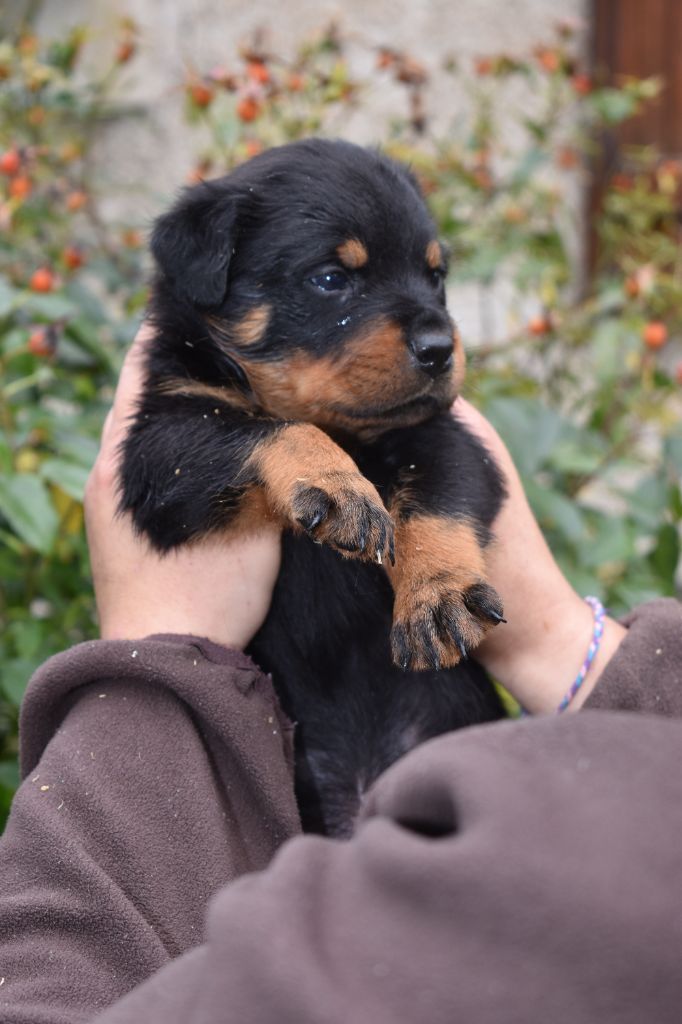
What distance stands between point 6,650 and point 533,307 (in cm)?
317

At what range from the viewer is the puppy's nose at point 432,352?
1866 millimetres

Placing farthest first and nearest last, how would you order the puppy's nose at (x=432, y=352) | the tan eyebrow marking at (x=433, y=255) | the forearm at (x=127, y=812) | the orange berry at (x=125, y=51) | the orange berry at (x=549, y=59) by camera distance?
1. the orange berry at (x=549, y=59)
2. the orange berry at (x=125, y=51)
3. the tan eyebrow marking at (x=433, y=255)
4. the puppy's nose at (x=432, y=352)
5. the forearm at (x=127, y=812)

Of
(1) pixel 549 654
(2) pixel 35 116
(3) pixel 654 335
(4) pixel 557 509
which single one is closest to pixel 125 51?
(2) pixel 35 116

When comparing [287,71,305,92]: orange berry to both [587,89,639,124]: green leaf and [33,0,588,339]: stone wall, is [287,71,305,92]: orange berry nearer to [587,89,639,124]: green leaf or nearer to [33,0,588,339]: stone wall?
[587,89,639,124]: green leaf

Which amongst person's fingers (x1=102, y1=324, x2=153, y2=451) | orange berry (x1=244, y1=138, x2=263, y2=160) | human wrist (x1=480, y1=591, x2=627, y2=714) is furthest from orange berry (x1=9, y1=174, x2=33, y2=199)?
human wrist (x1=480, y1=591, x2=627, y2=714)

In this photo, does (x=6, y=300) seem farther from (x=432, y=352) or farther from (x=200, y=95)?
(x=432, y=352)

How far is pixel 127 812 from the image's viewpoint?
1417mm

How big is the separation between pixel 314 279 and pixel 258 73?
41.0 inches

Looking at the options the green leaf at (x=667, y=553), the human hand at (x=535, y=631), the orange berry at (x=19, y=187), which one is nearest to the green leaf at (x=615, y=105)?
the green leaf at (x=667, y=553)

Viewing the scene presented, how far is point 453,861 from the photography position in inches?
27.9

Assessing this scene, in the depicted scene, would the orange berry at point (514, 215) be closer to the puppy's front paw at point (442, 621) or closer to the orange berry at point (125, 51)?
the orange berry at point (125, 51)

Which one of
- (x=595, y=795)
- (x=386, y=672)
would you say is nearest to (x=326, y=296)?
(x=386, y=672)

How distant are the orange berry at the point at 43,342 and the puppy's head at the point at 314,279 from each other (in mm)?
327

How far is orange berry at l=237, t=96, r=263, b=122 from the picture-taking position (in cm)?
279
